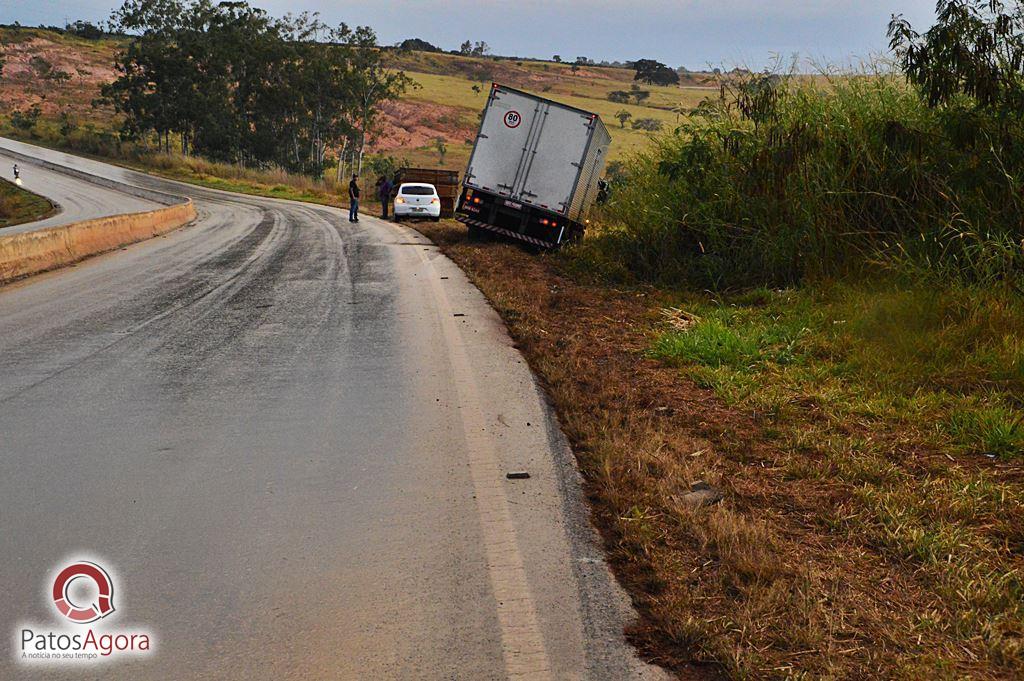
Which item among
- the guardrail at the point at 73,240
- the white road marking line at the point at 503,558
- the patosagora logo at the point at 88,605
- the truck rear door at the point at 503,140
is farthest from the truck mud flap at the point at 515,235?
the patosagora logo at the point at 88,605

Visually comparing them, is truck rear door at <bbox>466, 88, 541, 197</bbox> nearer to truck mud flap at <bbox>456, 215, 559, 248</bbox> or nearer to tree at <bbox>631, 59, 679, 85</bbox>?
truck mud flap at <bbox>456, 215, 559, 248</bbox>

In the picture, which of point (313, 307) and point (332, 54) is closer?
point (313, 307)

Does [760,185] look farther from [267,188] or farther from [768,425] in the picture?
[267,188]

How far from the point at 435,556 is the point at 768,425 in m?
2.90

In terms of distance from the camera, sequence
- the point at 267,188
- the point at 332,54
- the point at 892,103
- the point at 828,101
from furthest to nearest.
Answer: the point at 332,54
the point at 267,188
the point at 828,101
the point at 892,103

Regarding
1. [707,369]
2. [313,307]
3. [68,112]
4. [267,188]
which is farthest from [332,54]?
[707,369]

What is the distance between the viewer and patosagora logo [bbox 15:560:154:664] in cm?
310

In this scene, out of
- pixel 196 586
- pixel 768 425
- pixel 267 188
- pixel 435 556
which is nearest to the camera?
pixel 196 586

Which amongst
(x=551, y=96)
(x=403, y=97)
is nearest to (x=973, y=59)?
(x=403, y=97)

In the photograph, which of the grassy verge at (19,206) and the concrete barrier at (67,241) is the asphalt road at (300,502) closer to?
the concrete barrier at (67,241)

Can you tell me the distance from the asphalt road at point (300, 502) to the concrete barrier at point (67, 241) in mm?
5216

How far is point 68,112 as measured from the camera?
346 ft

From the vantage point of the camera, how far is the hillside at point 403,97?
105m

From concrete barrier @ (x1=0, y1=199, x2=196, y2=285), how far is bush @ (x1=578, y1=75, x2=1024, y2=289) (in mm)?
9603
